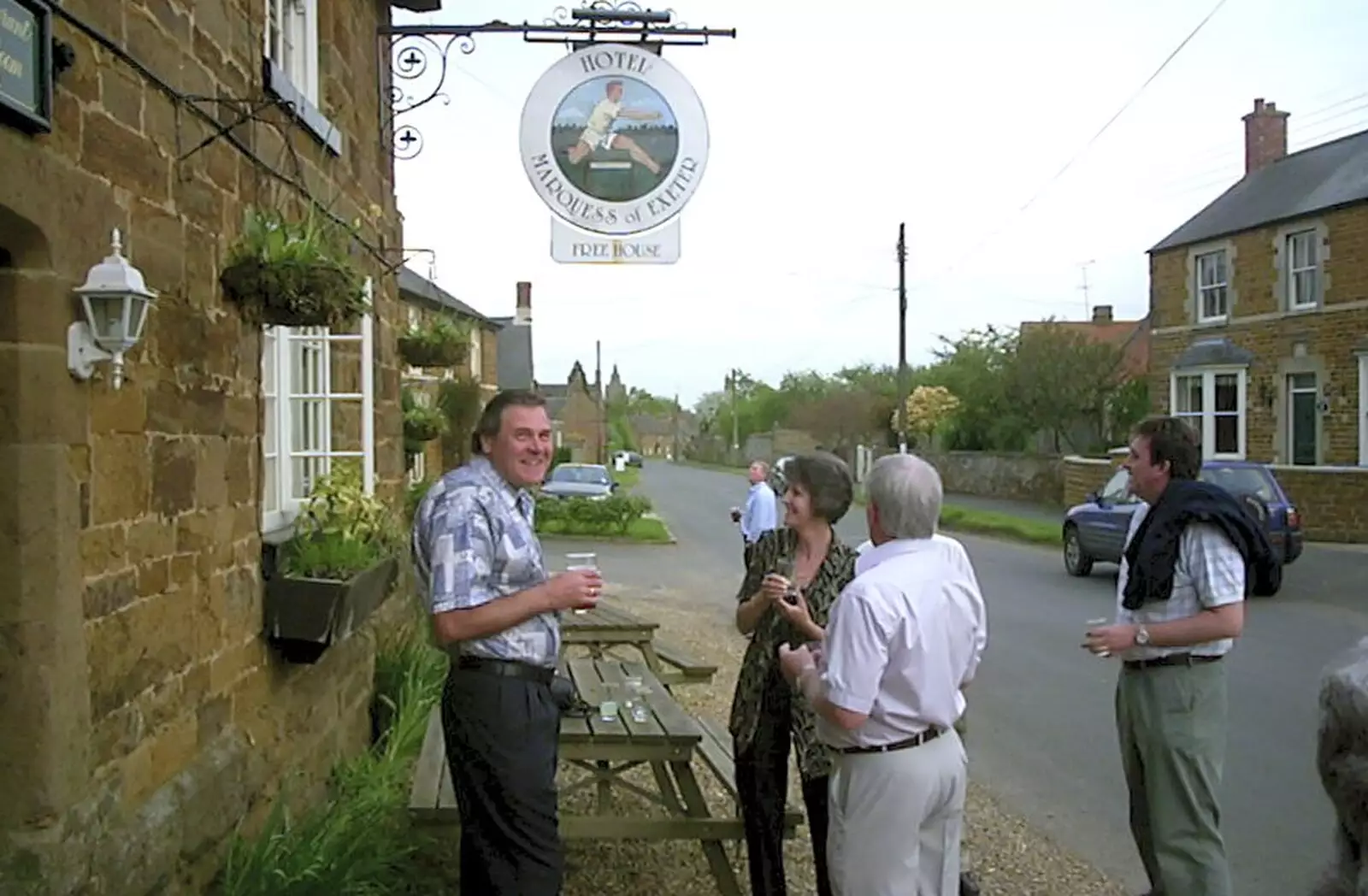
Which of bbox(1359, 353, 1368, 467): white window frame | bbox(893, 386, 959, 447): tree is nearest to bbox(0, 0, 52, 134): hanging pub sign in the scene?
bbox(1359, 353, 1368, 467): white window frame

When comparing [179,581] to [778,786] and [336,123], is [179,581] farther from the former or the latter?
[336,123]

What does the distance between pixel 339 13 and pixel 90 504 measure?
446 centimetres

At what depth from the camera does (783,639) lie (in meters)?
4.46

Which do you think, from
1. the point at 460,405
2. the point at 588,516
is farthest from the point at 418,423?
the point at 588,516

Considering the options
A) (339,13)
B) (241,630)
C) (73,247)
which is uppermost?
(339,13)

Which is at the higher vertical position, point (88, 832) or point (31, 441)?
point (31, 441)

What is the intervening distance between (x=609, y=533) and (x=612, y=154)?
19101 millimetres

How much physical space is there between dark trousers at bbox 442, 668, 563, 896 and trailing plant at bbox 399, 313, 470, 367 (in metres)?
5.89

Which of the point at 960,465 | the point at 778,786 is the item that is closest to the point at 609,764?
the point at 778,786

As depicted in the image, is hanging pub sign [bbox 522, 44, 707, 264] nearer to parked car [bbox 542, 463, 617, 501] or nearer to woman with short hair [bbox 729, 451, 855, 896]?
woman with short hair [bbox 729, 451, 855, 896]

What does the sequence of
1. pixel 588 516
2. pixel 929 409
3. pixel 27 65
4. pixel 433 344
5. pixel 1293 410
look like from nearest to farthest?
1. pixel 27 65
2. pixel 433 344
3. pixel 588 516
4. pixel 1293 410
5. pixel 929 409

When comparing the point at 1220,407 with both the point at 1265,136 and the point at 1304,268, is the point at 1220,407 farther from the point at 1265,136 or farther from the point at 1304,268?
the point at 1265,136

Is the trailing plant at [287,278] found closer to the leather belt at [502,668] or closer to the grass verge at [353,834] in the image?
the leather belt at [502,668]

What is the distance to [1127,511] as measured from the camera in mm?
17062
